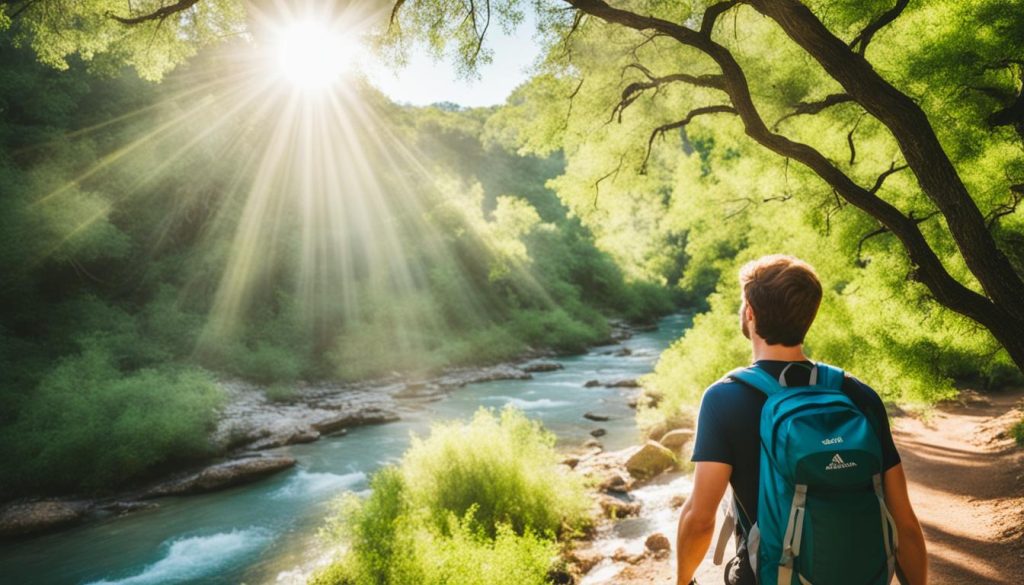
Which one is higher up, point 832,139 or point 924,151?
point 832,139

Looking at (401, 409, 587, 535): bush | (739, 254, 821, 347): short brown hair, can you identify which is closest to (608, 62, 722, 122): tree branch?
(739, 254, 821, 347): short brown hair

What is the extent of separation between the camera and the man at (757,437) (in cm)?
167

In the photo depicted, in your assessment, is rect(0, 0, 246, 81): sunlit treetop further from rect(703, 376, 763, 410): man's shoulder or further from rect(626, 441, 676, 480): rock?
rect(626, 441, 676, 480): rock

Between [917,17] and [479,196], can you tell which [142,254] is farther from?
[917,17]

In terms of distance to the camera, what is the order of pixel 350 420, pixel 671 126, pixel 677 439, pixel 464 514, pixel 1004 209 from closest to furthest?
pixel 1004 209, pixel 671 126, pixel 464 514, pixel 677 439, pixel 350 420

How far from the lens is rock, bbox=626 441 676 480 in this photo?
32.9 ft

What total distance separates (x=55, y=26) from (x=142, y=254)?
18.4 m

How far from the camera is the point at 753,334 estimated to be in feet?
6.06

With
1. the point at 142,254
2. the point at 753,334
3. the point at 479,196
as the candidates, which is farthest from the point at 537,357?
the point at 753,334

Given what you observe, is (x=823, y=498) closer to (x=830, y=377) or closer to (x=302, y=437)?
(x=830, y=377)

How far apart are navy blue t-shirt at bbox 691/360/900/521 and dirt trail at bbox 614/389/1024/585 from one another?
2.99 metres

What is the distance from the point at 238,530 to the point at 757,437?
10018mm

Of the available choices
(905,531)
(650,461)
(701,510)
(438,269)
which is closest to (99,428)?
(650,461)

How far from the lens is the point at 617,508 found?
329 inches
